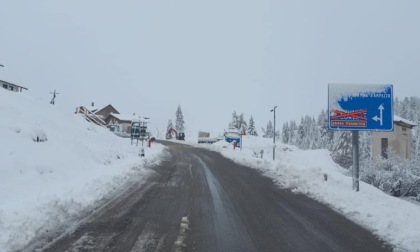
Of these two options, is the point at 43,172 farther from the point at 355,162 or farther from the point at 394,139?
the point at 394,139

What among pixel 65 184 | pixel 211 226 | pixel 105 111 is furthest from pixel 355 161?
pixel 105 111

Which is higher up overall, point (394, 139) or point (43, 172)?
point (394, 139)

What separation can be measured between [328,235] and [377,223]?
1620 mm

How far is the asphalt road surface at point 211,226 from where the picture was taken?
667 cm

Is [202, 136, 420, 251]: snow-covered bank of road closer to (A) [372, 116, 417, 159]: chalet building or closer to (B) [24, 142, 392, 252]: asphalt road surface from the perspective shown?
(B) [24, 142, 392, 252]: asphalt road surface

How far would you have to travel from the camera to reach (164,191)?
511 inches

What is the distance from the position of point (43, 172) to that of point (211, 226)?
7.61 meters

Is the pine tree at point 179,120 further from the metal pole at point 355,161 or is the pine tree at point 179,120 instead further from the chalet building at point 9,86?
the metal pole at point 355,161

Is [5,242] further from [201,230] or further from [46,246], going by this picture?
[201,230]

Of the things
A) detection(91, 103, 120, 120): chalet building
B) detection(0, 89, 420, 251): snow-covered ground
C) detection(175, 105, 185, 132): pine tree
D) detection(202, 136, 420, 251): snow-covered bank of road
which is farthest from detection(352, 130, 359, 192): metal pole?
detection(91, 103, 120, 120): chalet building

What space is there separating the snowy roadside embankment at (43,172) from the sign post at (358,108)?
25.9ft

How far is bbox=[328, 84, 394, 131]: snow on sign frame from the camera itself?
1271 cm

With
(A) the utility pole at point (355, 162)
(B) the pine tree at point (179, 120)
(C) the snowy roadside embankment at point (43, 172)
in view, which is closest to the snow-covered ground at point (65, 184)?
(C) the snowy roadside embankment at point (43, 172)

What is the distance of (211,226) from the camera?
8.18 metres
